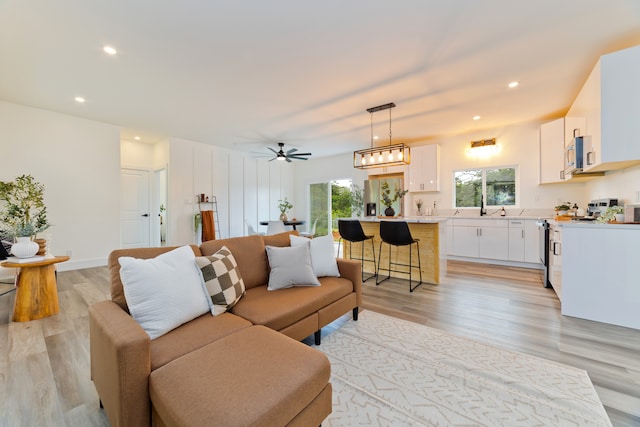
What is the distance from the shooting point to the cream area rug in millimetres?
1402

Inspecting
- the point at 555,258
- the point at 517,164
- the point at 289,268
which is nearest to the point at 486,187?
the point at 517,164

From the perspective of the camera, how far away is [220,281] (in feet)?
5.82

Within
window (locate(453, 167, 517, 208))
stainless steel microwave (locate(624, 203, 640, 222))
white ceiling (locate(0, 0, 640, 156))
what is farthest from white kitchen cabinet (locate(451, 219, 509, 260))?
stainless steel microwave (locate(624, 203, 640, 222))

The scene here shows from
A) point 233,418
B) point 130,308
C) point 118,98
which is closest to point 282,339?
point 233,418

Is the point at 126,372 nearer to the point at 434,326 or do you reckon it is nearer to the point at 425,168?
the point at 434,326

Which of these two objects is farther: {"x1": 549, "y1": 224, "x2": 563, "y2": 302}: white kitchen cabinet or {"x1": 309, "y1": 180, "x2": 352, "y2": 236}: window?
{"x1": 309, "y1": 180, "x2": 352, "y2": 236}: window

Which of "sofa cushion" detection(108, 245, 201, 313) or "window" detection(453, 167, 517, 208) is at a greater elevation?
"window" detection(453, 167, 517, 208)

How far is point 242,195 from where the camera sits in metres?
7.14

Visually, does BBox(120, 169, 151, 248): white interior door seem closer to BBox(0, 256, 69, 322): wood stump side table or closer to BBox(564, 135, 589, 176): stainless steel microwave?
BBox(0, 256, 69, 322): wood stump side table

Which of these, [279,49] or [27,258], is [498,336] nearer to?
[279,49]

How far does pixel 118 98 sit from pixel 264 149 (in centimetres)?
341

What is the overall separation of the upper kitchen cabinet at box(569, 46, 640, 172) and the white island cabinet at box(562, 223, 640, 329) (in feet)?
2.43

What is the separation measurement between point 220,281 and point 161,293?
1.25 feet

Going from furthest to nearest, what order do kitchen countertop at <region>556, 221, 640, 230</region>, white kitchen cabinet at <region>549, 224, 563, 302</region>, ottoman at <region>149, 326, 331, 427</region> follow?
white kitchen cabinet at <region>549, 224, 563, 302</region>, kitchen countertop at <region>556, 221, 640, 230</region>, ottoman at <region>149, 326, 331, 427</region>
